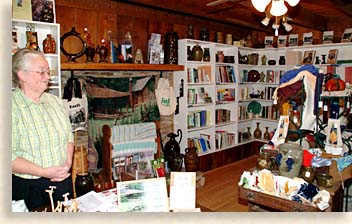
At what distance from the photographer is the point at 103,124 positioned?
11.5ft

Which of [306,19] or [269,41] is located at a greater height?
[306,19]

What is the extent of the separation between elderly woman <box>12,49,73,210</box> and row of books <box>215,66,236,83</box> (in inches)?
122

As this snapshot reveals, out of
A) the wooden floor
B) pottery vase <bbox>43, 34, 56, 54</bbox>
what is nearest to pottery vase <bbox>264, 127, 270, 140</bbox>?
the wooden floor

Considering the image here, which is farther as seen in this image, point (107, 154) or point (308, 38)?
point (308, 38)

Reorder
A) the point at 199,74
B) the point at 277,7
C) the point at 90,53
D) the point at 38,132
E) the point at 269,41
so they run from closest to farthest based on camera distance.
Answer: the point at 38,132 < the point at 277,7 < the point at 90,53 < the point at 199,74 < the point at 269,41

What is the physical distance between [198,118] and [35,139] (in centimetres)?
281

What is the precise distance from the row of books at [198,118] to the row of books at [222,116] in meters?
0.22

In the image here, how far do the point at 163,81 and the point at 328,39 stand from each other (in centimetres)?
271

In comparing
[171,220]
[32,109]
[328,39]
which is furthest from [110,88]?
[328,39]

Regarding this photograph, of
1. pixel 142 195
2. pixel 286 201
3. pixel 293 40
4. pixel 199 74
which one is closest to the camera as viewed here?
pixel 142 195

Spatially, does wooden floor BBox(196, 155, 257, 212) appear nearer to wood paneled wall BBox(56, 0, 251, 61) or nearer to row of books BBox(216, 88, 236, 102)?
row of books BBox(216, 88, 236, 102)

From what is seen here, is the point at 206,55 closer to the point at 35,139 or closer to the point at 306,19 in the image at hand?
the point at 306,19

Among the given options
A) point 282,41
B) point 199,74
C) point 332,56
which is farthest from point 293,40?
point 199,74

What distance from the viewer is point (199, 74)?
4.50 metres
